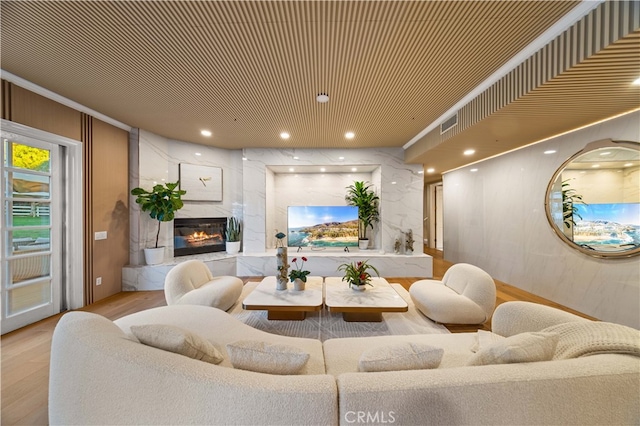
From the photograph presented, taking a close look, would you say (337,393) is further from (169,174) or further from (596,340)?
(169,174)

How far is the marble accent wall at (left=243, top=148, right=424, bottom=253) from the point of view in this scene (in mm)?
5125

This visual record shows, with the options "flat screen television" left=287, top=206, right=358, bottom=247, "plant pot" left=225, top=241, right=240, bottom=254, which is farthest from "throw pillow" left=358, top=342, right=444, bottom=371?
"plant pot" left=225, top=241, right=240, bottom=254

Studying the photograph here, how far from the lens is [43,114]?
2875mm

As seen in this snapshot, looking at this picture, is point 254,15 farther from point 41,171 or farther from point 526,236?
point 526,236

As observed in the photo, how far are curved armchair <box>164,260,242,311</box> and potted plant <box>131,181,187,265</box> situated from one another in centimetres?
140

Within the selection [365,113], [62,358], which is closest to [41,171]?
[62,358]

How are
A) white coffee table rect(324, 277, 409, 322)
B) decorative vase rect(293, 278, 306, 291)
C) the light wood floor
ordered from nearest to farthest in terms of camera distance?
the light wood floor → white coffee table rect(324, 277, 409, 322) → decorative vase rect(293, 278, 306, 291)

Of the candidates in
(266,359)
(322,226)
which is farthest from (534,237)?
(266,359)

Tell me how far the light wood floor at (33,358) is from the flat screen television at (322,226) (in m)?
2.73

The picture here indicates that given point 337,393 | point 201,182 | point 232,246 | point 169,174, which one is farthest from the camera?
point 232,246

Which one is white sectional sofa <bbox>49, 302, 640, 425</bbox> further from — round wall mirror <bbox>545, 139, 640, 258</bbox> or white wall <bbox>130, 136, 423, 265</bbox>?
white wall <bbox>130, 136, 423, 265</bbox>

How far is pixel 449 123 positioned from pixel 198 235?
5.01 meters

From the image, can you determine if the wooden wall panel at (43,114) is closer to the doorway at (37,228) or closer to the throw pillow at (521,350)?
the doorway at (37,228)

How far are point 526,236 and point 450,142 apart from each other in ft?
6.95
